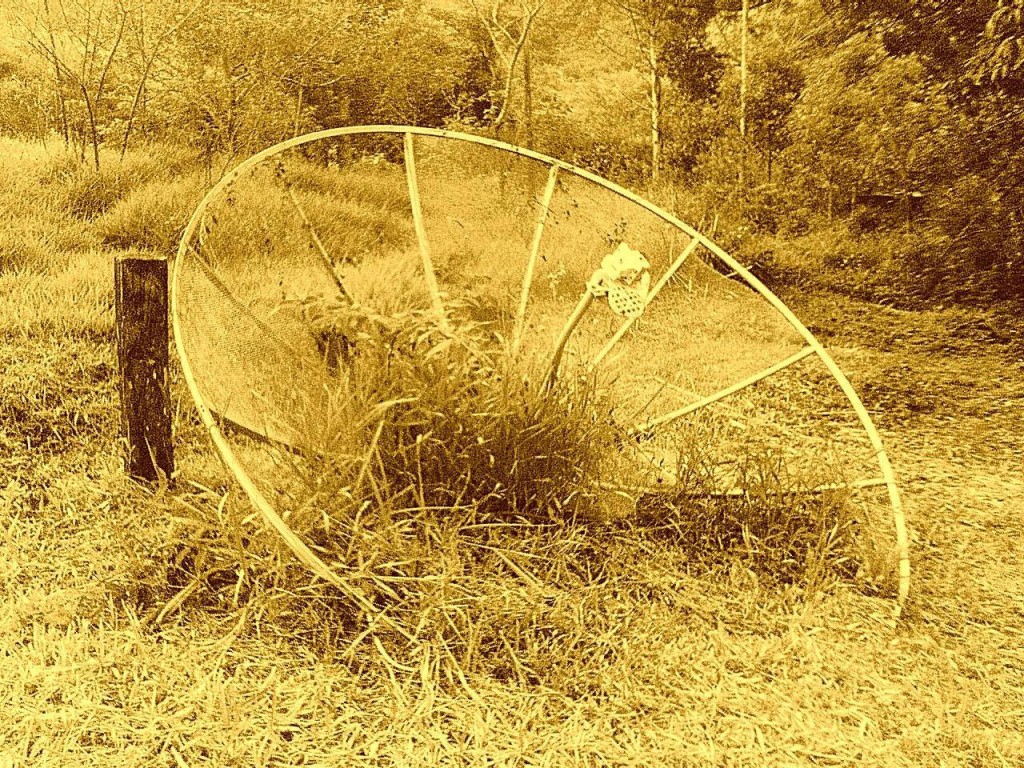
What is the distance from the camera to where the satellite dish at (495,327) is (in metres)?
1.75

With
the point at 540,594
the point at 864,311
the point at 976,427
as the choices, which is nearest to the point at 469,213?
the point at 540,594

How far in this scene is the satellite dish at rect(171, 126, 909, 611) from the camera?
1.75 m

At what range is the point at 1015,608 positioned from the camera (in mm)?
1829

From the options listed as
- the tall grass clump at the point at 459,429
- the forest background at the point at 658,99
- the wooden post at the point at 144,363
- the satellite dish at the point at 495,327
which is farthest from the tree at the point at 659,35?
the wooden post at the point at 144,363

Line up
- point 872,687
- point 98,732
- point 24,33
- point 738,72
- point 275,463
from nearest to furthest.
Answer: point 98,732 → point 872,687 → point 275,463 → point 24,33 → point 738,72

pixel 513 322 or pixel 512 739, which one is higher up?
pixel 513 322

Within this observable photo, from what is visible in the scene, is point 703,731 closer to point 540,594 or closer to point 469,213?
point 540,594

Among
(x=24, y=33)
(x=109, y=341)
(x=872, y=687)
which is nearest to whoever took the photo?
(x=872, y=687)

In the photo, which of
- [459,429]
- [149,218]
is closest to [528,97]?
[149,218]

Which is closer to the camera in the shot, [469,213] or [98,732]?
[98,732]

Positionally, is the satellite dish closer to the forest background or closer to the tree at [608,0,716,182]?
the forest background

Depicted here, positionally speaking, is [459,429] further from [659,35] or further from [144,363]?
[659,35]

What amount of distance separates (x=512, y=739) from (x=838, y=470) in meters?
0.98

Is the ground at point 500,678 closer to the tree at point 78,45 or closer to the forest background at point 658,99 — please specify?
the forest background at point 658,99
